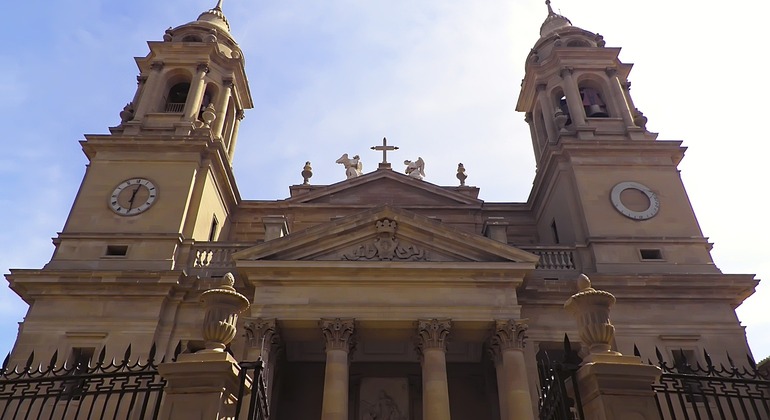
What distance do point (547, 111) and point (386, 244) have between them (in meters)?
12.4

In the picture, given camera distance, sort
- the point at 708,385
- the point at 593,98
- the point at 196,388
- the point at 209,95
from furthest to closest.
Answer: the point at 209,95 < the point at 593,98 < the point at 708,385 < the point at 196,388

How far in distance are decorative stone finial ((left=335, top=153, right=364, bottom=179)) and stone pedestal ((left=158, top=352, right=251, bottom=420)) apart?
21.9 meters

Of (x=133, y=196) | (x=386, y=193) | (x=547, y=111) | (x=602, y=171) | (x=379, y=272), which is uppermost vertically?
(x=547, y=111)

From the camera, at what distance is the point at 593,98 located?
27.9 m

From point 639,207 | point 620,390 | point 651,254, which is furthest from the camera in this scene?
point 639,207

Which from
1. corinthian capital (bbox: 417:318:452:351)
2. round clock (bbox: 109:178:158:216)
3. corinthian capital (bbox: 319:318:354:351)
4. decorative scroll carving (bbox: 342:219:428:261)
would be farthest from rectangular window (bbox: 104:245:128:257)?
corinthian capital (bbox: 417:318:452:351)

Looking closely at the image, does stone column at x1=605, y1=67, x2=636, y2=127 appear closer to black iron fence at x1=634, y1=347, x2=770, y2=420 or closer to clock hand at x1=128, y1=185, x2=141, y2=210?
black iron fence at x1=634, y1=347, x2=770, y2=420

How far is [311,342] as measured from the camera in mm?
20484

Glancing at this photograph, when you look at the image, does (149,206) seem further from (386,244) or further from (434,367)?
(434,367)

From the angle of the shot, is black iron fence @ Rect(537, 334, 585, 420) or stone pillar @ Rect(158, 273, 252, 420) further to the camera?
black iron fence @ Rect(537, 334, 585, 420)

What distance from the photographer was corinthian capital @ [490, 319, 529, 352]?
688 inches

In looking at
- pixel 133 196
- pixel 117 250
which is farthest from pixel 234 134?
pixel 117 250

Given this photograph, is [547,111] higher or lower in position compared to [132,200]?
higher

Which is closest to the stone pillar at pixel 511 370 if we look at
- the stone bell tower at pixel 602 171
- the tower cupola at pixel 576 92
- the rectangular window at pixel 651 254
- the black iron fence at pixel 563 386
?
the stone bell tower at pixel 602 171
